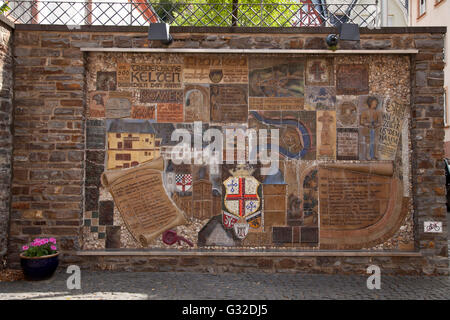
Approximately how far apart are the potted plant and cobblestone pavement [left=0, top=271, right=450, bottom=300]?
12cm

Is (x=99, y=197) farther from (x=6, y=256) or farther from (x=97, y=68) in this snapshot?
(x=97, y=68)

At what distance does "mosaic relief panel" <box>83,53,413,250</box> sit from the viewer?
18.7 ft

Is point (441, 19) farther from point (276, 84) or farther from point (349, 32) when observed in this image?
point (276, 84)

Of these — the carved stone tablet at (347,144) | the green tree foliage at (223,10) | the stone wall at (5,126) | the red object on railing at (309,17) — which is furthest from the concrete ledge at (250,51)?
the carved stone tablet at (347,144)

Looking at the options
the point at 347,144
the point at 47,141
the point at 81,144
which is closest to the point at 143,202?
the point at 81,144

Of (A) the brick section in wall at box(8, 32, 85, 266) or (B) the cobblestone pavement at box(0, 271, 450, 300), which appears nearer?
(B) the cobblestone pavement at box(0, 271, 450, 300)

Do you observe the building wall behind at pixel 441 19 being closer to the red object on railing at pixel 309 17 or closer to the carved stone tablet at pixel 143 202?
the red object on railing at pixel 309 17

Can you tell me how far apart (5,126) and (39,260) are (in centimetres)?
196

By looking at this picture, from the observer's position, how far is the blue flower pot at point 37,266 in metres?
5.09

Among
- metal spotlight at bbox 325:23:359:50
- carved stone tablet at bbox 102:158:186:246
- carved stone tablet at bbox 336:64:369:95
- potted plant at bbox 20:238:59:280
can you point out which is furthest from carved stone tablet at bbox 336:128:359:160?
potted plant at bbox 20:238:59:280

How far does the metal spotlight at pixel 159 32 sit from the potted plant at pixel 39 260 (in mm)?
3254

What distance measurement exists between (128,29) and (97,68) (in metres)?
0.75

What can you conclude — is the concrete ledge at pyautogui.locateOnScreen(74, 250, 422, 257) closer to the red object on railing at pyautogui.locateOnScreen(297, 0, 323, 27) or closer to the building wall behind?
the red object on railing at pyautogui.locateOnScreen(297, 0, 323, 27)

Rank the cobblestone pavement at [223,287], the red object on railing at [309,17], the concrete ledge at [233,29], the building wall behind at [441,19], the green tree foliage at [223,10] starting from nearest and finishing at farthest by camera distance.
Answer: the cobblestone pavement at [223,287] → the concrete ledge at [233,29] → the green tree foliage at [223,10] → the red object on railing at [309,17] → the building wall behind at [441,19]
